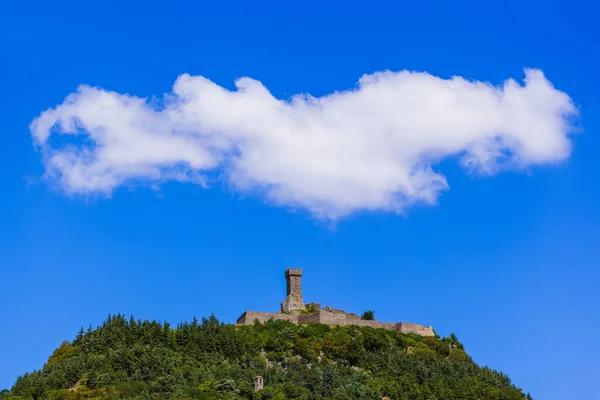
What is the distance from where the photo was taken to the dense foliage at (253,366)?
6581 centimetres

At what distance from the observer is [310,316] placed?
281 feet

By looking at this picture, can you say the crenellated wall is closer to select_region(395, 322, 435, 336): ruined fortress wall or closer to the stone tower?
select_region(395, 322, 435, 336): ruined fortress wall

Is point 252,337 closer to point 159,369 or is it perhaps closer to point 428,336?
point 159,369

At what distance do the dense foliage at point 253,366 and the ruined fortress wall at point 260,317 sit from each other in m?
1.72

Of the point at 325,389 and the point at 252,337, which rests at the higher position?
the point at 252,337

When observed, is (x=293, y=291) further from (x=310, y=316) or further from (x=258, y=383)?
(x=258, y=383)

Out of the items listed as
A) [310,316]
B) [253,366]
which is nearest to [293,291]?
[310,316]

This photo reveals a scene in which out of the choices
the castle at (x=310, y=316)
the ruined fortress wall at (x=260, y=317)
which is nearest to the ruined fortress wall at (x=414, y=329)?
the castle at (x=310, y=316)

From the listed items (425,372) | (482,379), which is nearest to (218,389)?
(425,372)

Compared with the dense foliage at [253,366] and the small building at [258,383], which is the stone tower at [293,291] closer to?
the dense foliage at [253,366]

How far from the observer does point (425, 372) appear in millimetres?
76125

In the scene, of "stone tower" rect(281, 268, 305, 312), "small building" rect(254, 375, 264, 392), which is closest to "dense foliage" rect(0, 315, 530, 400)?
"small building" rect(254, 375, 264, 392)

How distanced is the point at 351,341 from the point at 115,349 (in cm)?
1945

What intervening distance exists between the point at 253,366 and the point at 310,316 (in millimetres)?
14978
